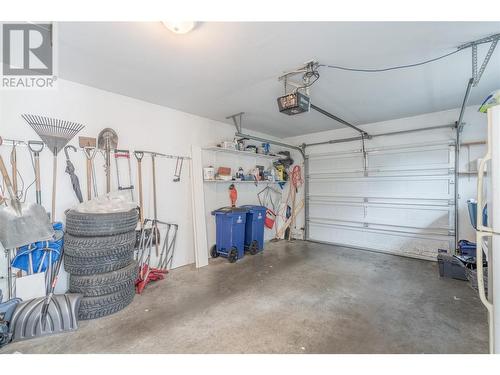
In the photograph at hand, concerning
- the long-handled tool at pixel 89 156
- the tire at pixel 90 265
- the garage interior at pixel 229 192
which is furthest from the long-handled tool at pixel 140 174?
the tire at pixel 90 265

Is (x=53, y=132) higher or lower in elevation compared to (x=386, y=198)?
higher

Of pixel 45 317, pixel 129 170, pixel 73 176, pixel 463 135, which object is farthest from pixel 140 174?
pixel 463 135

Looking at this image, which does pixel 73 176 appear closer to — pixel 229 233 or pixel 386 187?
pixel 229 233

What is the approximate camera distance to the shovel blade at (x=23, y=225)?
2098mm

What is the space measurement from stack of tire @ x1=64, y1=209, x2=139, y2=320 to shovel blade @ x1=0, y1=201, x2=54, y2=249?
0.65ft

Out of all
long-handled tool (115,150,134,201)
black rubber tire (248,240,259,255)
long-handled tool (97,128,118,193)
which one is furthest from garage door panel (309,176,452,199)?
long-handled tool (97,128,118,193)

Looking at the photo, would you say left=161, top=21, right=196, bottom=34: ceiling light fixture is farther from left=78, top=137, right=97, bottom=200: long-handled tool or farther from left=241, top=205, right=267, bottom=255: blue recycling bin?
left=241, top=205, right=267, bottom=255: blue recycling bin

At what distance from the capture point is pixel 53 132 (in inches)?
100

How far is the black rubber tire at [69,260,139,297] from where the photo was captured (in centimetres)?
228

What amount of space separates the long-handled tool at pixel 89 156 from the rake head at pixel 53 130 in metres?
0.13

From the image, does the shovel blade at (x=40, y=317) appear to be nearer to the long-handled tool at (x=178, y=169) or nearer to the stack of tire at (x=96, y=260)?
the stack of tire at (x=96, y=260)

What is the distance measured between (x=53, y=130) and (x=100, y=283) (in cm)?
181

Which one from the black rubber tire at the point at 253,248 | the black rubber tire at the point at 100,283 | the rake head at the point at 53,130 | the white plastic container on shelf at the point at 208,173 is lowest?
the black rubber tire at the point at 253,248
